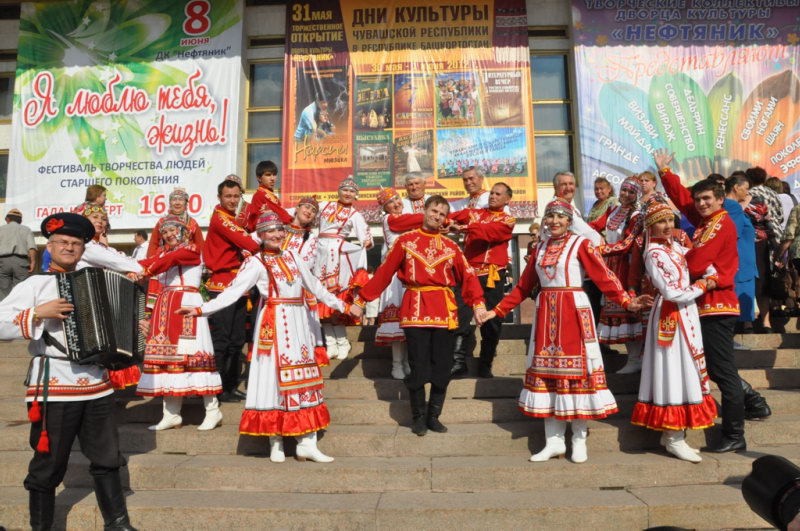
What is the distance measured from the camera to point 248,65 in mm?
13617

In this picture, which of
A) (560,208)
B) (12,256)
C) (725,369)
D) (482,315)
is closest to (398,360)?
(482,315)

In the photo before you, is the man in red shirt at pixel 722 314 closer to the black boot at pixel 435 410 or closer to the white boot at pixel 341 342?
the black boot at pixel 435 410

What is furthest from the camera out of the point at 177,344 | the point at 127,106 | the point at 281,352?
the point at 127,106

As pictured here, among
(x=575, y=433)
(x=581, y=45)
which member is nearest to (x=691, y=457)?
(x=575, y=433)

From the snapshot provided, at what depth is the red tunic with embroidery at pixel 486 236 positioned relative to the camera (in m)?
6.26

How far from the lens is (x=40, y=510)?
3859 millimetres

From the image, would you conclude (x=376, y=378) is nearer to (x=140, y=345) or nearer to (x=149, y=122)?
(x=140, y=345)

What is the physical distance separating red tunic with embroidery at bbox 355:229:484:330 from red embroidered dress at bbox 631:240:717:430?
1487mm

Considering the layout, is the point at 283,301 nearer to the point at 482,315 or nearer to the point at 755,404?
the point at 482,315

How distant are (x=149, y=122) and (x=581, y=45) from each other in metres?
9.22

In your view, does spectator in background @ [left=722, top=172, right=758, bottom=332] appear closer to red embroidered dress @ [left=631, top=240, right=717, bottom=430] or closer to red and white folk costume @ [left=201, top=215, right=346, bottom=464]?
red embroidered dress @ [left=631, top=240, right=717, bottom=430]

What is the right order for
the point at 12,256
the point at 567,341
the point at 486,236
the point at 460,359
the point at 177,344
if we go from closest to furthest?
1. the point at 567,341
2. the point at 177,344
3. the point at 486,236
4. the point at 460,359
5. the point at 12,256

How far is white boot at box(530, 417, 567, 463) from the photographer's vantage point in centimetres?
491

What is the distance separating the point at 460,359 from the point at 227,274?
2.59m
